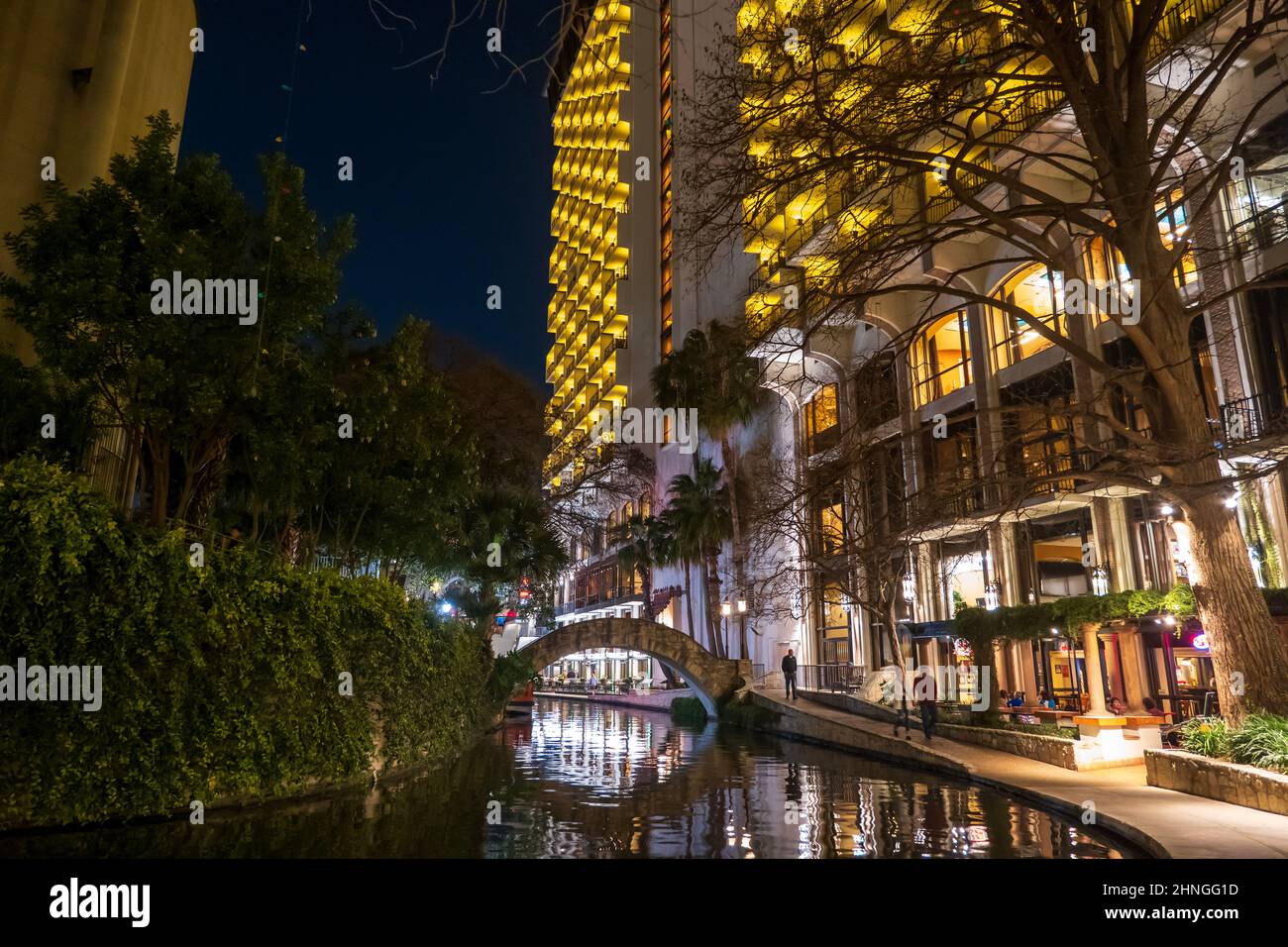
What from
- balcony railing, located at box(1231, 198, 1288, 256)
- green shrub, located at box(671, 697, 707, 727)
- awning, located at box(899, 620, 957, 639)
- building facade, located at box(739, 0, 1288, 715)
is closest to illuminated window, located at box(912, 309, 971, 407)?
building facade, located at box(739, 0, 1288, 715)

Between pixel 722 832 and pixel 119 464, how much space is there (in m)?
12.0

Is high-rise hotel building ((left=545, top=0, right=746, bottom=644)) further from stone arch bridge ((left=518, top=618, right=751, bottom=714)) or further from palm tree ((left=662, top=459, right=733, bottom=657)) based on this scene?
stone arch bridge ((left=518, top=618, right=751, bottom=714))

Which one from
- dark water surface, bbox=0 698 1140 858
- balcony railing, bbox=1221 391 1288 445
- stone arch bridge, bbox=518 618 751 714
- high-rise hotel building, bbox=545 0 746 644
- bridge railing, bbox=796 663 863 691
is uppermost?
high-rise hotel building, bbox=545 0 746 644

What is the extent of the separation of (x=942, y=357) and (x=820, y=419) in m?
7.37

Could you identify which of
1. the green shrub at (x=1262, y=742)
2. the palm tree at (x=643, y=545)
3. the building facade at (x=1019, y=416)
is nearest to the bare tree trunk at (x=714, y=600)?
the palm tree at (x=643, y=545)

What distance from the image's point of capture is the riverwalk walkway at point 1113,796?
8758 millimetres

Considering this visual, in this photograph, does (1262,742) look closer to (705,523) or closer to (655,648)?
(655,648)

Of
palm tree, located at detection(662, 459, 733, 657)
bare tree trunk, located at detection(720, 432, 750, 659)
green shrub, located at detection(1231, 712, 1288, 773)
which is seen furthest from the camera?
palm tree, located at detection(662, 459, 733, 657)

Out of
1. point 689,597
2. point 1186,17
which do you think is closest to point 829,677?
point 689,597

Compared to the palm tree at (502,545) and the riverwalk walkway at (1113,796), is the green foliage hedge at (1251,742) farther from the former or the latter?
the palm tree at (502,545)

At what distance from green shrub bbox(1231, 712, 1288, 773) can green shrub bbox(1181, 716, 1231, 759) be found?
25cm

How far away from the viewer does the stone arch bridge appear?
105 feet

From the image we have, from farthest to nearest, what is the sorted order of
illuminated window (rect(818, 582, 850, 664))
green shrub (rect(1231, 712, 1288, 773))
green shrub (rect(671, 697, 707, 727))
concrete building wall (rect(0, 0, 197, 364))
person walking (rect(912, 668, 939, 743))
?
illuminated window (rect(818, 582, 850, 664)), green shrub (rect(671, 697, 707, 727)), person walking (rect(912, 668, 939, 743)), concrete building wall (rect(0, 0, 197, 364)), green shrub (rect(1231, 712, 1288, 773))

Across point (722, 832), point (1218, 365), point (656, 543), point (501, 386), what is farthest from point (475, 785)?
point (656, 543)
